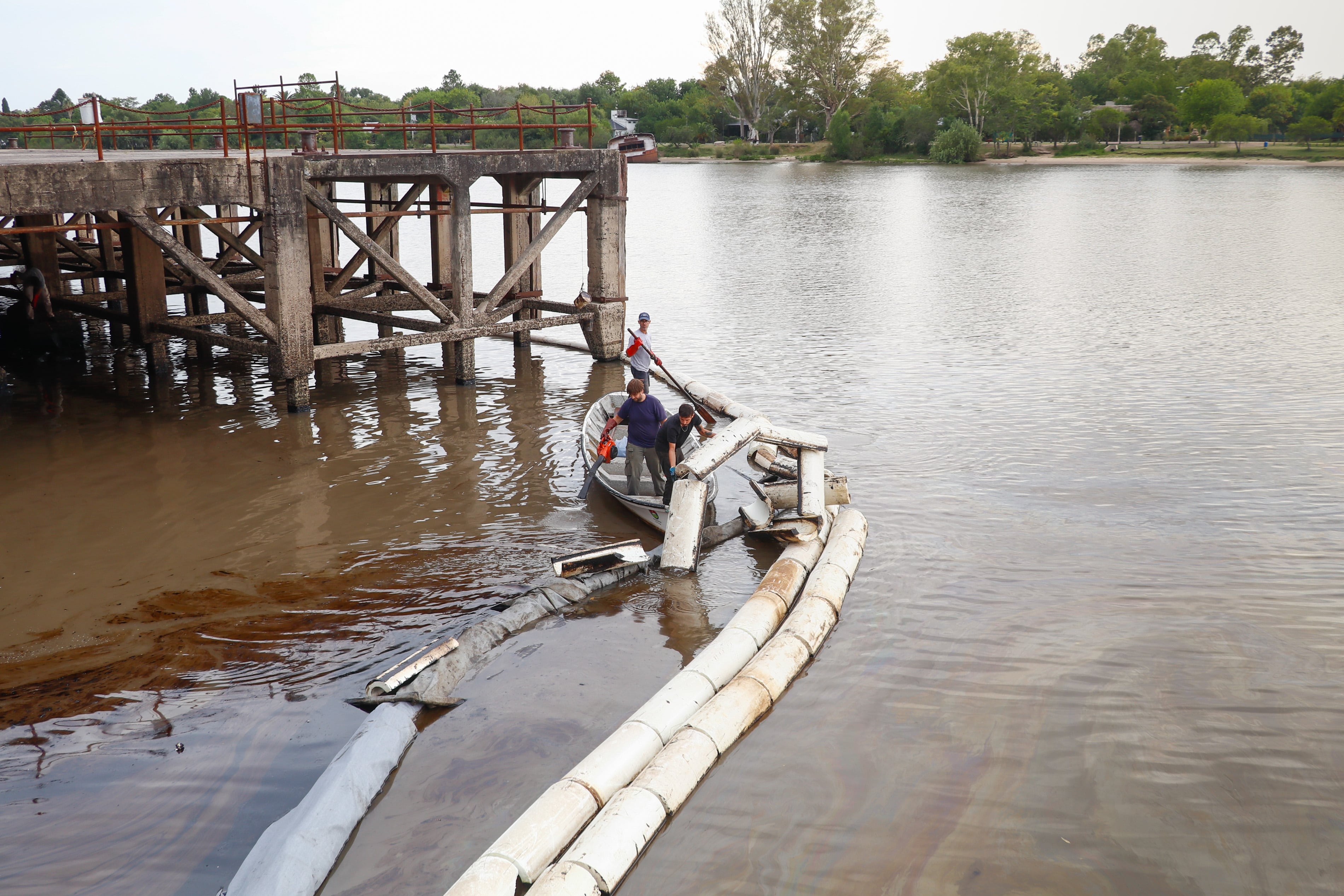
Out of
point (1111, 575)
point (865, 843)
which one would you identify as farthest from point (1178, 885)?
point (1111, 575)

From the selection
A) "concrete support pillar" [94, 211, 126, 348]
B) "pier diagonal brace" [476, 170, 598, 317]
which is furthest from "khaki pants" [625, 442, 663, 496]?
"concrete support pillar" [94, 211, 126, 348]

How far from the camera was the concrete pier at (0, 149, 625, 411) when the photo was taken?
12219 mm

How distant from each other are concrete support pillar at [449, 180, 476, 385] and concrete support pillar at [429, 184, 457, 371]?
1.05 metres

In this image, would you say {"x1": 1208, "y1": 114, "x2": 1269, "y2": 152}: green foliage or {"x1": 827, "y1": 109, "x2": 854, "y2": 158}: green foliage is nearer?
{"x1": 1208, "y1": 114, "x2": 1269, "y2": 152}: green foliage

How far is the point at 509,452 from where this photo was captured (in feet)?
44.1

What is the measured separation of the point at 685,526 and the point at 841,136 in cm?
9620

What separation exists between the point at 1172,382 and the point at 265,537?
49.2 feet

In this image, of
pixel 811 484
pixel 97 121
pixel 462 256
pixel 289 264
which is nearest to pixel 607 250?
pixel 462 256

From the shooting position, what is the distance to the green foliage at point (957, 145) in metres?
85.8

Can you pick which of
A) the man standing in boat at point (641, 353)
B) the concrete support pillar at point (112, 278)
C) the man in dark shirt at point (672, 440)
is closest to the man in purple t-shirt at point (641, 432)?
the man in dark shirt at point (672, 440)

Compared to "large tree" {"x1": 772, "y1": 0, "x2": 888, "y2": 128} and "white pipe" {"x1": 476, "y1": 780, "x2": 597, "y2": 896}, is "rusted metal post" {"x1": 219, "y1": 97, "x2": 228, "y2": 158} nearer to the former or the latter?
"white pipe" {"x1": 476, "y1": 780, "x2": 597, "y2": 896}

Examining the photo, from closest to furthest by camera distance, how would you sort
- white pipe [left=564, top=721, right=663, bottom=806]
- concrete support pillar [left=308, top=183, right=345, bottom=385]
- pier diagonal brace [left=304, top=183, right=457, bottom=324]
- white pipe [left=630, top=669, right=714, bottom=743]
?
white pipe [left=564, top=721, right=663, bottom=806]
white pipe [left=630, top=669, right=714, bottom=743]
pier diagonal brace [left=304, top=183, right=457, bottom=324]
concrete support pillar [left=308, top=183, right=345, bottom=385]

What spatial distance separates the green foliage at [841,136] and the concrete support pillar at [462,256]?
88487mm

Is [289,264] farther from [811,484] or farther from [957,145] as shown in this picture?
[957,145]
